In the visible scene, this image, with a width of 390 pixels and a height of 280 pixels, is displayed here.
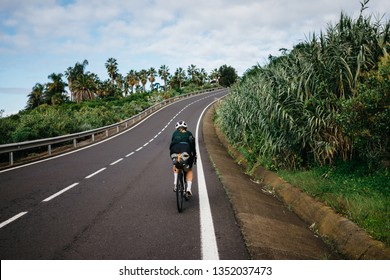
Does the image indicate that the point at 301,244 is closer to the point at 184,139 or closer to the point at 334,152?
the point at 184,139

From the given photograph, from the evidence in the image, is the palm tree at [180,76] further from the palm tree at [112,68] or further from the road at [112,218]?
the road at [112,218]

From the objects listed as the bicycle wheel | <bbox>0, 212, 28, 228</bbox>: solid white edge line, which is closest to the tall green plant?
the bicycle wheel

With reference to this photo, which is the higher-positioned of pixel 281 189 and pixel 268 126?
pixel 268 126

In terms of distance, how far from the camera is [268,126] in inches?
364

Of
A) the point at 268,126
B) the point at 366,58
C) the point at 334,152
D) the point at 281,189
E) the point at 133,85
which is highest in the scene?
the point at 133,85

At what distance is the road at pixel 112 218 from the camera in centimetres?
431

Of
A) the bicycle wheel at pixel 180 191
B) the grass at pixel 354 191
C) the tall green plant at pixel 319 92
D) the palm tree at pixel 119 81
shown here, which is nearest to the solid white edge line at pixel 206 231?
the bicycle wheel at pixel 180 191

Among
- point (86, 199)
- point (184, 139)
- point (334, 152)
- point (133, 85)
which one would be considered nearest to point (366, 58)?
point (334, 152)

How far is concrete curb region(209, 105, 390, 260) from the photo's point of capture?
4.18 m

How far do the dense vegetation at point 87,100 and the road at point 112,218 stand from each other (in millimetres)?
8326

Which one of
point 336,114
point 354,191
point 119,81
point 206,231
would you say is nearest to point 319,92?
point 336,114

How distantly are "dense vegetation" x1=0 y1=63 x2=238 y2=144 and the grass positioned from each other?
1400cm
